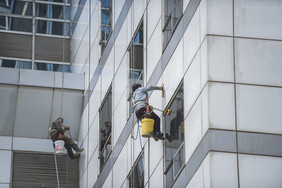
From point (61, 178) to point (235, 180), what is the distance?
18.6 m

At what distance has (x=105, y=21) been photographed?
99.1ft

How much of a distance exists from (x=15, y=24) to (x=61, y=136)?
7661 millimetres

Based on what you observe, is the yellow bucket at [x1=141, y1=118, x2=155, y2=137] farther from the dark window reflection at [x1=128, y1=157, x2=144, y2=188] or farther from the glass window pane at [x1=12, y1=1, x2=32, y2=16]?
the glass window pane at [x1=12, y1=1, x2=32, y2=16]

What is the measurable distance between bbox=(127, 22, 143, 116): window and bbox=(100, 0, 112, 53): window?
4172 millimetres

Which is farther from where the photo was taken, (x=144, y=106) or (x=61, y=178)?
(x=61, y=178)

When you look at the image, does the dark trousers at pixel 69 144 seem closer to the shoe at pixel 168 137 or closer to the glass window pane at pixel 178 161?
the shoe at pixel 168 137

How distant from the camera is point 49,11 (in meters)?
39.1

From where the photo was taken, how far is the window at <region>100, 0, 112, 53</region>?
2938 cm

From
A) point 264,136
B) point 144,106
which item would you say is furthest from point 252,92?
point 144,106

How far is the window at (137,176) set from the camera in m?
22.8

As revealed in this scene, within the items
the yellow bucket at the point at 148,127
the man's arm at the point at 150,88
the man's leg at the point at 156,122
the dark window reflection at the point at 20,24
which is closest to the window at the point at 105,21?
the dark window reflection at the point at 20,24

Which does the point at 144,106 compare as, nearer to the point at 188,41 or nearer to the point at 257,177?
the point at 188,41

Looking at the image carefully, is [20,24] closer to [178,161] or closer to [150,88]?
[150,88]

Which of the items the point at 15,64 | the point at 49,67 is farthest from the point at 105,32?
the point at 15,64
